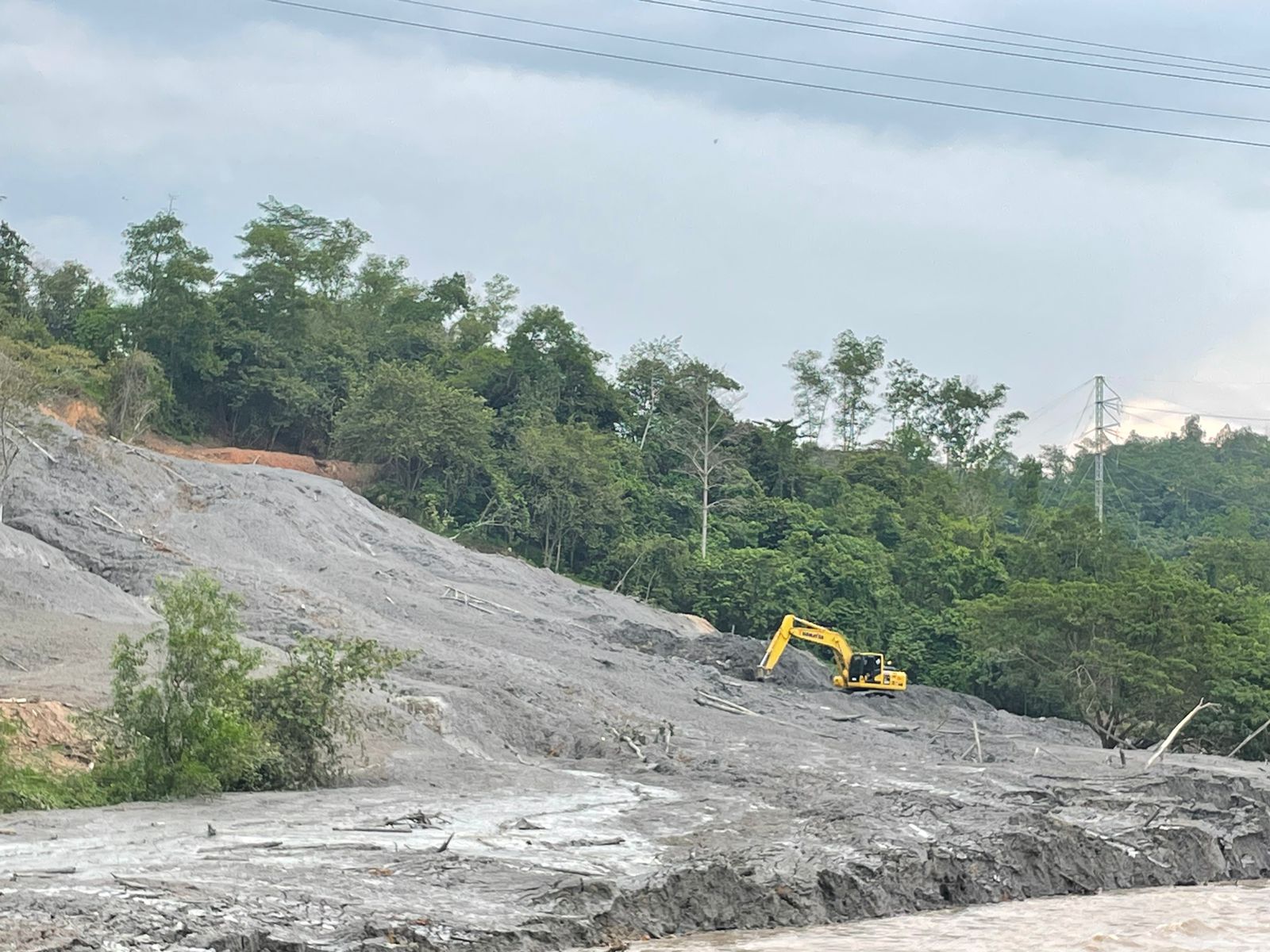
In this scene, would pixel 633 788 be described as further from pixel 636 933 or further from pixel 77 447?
pixel 77 447

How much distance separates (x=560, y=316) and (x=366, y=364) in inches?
388

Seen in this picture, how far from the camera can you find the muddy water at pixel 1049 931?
14.7 metres

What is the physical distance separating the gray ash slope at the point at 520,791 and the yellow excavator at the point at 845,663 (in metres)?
0.56

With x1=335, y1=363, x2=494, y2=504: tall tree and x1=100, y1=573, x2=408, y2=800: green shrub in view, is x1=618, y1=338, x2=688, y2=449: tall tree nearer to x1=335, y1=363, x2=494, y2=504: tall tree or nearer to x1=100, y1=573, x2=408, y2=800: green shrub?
x1=335, y1=363, x2=494, y2=504: tall tree

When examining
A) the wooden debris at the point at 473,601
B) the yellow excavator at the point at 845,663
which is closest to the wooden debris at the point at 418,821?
the wooden debris at the point at 473,601

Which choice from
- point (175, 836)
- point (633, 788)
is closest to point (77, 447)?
point (633, 788)

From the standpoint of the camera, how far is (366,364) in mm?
71938

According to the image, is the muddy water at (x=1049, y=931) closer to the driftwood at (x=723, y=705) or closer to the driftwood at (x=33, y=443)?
the driftwood at (x=723, y=705)

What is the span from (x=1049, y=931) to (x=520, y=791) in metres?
8.47

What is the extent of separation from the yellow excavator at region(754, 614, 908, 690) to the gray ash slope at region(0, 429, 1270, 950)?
560 mm

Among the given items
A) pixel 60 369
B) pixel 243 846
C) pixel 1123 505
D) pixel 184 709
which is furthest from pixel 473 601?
pixel 1123 505

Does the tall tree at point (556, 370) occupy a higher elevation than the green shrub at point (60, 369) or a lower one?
higher

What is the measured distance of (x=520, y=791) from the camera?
21.6 meters

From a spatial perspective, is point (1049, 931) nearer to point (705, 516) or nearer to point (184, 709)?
point (184, 709)
